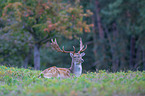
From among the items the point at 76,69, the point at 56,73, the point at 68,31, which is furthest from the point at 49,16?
the point at 56,73

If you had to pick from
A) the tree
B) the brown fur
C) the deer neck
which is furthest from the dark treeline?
the brown fur

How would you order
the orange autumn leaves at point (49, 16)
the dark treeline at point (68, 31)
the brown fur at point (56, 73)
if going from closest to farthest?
the brown fur at point (56, 73) → the orange autumn leaves at point (49, 16) → the dark treeline at point (68, 31)

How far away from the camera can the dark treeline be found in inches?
617

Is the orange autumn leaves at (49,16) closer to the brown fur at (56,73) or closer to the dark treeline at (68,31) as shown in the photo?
the dark treeline at (68,31)

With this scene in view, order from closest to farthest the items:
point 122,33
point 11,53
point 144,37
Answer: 1. point 11,53
2. point 144,37
3. point 122,33

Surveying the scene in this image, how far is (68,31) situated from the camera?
16.4m

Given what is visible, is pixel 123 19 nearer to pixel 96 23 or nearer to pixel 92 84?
pixel 96 23

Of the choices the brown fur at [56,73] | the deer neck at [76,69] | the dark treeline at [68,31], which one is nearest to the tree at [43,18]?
the dark treeline at [68,31]

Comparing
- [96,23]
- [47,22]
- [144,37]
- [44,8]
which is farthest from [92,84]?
[96,23]

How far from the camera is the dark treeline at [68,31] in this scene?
15672mm

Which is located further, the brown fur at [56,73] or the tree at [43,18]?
the tree at [43,18]

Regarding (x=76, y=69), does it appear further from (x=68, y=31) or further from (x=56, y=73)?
(x=68, y=31)

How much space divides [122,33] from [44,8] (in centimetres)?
1606

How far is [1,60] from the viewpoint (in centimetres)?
2047
